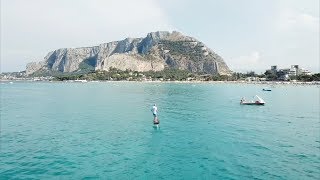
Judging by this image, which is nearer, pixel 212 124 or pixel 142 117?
pixel 212 124

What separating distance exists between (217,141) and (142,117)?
76.1ft

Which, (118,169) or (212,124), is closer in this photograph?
(118,169)

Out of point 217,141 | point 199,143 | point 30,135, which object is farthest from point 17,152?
point 217,141

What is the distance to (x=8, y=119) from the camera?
2170 inches

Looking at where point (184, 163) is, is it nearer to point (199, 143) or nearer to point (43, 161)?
point (199, 143)

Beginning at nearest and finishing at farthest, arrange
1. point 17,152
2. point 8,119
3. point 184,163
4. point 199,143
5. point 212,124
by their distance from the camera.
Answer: point 184,163 < point 17,152 < point 199,143 < point 212,124 < point 8,119

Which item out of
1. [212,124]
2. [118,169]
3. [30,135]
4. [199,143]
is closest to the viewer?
[118,169]

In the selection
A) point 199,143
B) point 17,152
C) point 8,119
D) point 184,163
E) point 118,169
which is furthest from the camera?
point 8,119

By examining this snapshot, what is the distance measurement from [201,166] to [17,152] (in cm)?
1728

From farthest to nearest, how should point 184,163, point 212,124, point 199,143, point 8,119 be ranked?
point 8,119
point 212,124
point 199,143
point 184,163

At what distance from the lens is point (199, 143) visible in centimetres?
3616

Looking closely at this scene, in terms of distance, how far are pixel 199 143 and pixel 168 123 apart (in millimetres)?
15334

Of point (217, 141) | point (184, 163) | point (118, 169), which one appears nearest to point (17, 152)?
point (118, 169)

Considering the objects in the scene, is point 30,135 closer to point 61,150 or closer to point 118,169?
point 61,150
